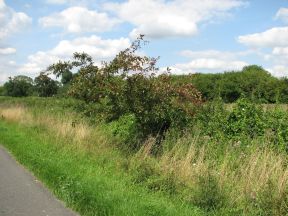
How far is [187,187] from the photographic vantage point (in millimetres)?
8586

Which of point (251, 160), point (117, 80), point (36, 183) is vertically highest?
point (117, 80)

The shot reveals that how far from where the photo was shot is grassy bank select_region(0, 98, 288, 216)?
723cm

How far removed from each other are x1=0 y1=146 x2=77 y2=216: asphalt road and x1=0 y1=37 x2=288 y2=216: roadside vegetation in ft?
0.86

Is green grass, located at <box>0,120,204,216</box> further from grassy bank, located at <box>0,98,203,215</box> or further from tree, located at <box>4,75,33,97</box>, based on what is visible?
tree, located at <box>4,75,33,97</box>

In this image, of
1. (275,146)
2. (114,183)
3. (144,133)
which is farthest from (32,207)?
(144,133)

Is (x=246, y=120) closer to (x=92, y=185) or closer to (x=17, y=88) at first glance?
(x=92, y=185)

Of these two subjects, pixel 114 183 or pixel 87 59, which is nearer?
pixel 114 183

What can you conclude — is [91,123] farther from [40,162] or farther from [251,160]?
[251,160]

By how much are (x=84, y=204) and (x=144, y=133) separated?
641cm

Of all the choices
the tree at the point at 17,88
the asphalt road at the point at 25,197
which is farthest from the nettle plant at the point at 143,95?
the tree at the point at 17,88

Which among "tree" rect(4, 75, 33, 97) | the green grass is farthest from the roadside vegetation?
"tree" rect(4, 75, 33, 97)

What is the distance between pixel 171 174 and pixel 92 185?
1.60m

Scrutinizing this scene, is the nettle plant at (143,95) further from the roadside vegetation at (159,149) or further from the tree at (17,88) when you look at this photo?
the tree at (17,88)

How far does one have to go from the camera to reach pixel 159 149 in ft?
40.2
